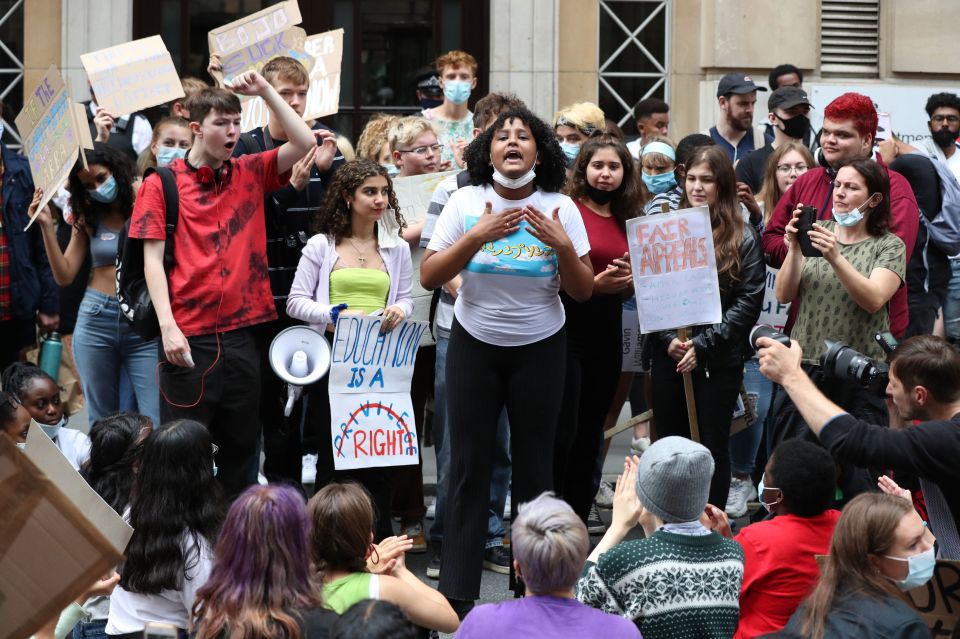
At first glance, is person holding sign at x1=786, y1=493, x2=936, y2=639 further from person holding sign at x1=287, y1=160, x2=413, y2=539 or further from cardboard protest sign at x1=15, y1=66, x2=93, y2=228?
cardboard protest sign at x1=15, y1=66, x2=93, y2=228

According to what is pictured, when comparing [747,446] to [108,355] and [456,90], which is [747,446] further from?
[108,355]

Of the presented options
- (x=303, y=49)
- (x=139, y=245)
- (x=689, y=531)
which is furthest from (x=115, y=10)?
(x=689, y=531)

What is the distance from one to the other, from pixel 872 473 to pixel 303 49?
13.9ft

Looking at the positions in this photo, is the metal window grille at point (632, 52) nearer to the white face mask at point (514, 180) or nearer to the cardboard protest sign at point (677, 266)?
the cardboard protest sign at point (677, 266)

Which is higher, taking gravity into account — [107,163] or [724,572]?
[107,163]

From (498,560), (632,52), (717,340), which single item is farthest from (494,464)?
(632,52)

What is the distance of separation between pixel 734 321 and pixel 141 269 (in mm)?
2634

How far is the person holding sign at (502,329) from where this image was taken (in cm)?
545

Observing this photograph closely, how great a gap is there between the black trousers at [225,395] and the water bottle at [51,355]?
194 centimetres

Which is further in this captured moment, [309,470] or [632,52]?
[632,52]

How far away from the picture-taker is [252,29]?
8.02 meters

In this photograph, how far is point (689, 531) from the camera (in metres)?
4.09

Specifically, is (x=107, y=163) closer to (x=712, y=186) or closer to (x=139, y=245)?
(x=139, y=245)

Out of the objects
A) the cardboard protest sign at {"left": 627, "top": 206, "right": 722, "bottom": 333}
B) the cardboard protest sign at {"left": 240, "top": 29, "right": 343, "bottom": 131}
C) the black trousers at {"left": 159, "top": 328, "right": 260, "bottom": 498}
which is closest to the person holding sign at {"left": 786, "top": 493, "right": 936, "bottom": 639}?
the cardboard protest sign at {"left": 627, "top": 206, "right": 722, "bottom": 333}
